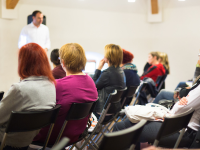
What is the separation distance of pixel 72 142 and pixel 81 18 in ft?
16.7

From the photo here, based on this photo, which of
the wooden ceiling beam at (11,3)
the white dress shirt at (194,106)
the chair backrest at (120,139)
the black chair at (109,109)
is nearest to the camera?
the chair backrest at (120,139)

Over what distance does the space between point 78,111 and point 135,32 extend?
559cm

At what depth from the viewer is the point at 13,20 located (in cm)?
579

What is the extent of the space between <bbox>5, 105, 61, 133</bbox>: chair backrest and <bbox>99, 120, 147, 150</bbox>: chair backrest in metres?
0.58

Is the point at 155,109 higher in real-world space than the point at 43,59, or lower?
lower

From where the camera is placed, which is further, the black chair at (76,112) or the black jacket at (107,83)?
the black jacket at (107,83)

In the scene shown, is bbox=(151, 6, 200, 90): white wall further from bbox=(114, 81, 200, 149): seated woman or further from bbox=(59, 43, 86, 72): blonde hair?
bbox=(59, 43, 86, 72): blonde hair

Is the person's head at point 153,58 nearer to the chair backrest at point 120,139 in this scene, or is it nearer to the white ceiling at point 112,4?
the white ceiling at point 112,4

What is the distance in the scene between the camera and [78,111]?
6.15 feet

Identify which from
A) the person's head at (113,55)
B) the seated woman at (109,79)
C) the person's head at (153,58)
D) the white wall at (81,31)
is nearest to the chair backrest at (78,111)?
the seated woman at (109,79)

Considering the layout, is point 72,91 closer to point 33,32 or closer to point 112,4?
point 33,32

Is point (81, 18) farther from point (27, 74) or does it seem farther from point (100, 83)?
point (27, 74)

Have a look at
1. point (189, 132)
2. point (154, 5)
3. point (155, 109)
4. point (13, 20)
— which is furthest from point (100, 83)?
point (154, 5)

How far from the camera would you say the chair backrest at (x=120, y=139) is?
1.11 meters
